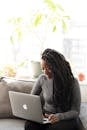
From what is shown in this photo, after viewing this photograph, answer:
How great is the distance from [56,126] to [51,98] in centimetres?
30

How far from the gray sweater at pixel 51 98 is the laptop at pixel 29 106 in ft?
0.61

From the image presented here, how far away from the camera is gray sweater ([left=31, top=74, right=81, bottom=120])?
2549 millimetres

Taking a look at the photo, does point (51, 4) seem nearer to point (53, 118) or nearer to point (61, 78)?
point (61, 78)

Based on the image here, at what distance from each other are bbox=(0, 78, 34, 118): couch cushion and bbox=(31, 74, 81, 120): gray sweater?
0.21 meters

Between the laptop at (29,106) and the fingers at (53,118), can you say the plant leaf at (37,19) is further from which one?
the fingers at (53,118)

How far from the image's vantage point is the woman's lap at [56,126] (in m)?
2.49

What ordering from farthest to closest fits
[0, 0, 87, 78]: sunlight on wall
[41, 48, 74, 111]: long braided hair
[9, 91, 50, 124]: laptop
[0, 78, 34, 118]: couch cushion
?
1. [0, 0, 87, 78]: sunlight on wall
2. [0, 78, 34, 118]: couch cushion
3. [41, 48, 74, 111]: long braided hair
4. [9, 91, 50, 124]: laptop

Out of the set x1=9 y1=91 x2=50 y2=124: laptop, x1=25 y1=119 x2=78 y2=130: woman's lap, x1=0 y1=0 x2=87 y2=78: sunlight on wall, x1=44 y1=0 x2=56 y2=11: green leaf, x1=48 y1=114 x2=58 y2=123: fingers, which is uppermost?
x1=44 y1=0 x2=56 y2=11: green leaf

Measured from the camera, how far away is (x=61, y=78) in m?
2.64

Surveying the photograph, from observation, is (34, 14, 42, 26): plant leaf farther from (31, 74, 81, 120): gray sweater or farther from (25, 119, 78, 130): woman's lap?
(25, 119, 78, 130): woman's lap

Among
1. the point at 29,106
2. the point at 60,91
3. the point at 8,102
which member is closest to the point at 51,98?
the point at 60,91

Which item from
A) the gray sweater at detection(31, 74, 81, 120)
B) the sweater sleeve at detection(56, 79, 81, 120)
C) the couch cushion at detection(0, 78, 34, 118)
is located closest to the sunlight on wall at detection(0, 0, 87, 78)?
the couch cushion at detection(0, 78, 34, 118)

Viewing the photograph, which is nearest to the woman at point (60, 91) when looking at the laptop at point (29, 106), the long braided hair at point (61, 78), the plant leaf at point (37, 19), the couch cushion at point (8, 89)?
the long braided hair at point (61, 78)

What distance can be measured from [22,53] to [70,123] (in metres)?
1.32
